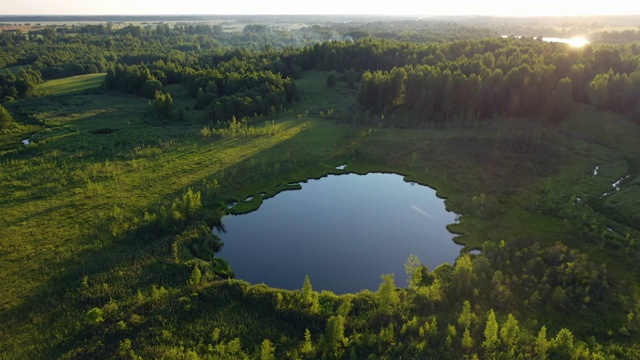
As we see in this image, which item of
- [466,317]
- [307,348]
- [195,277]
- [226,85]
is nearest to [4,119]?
[226,85]

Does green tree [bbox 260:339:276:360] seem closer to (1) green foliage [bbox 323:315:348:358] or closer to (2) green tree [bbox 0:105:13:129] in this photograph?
(1) green foliage [bbox 323:315:348:358]

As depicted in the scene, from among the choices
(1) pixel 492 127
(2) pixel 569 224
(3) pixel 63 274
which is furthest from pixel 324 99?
(3) pixel 63 274

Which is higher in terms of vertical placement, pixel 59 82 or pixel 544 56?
pixel 544 56

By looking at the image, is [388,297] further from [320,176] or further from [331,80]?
[331,80]

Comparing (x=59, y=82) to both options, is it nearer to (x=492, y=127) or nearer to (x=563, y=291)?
(x=492, y=127)

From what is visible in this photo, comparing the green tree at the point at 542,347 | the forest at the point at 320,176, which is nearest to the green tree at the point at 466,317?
the forest at the point at 320,176

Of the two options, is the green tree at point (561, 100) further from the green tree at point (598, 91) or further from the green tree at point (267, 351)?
the green tree at point (267, 351)

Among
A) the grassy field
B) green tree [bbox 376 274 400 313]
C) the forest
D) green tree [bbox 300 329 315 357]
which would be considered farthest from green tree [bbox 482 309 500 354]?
the grassy field

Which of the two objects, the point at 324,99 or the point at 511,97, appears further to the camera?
the point at 324,99
